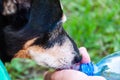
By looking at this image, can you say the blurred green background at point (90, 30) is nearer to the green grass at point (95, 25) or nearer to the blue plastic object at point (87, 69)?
the green grass at point (95, 25)

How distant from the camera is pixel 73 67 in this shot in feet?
8.14

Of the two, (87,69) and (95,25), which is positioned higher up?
(95,25)

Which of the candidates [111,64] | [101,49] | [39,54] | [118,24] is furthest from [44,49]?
[118,24]

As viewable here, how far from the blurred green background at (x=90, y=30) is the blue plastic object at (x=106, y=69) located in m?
0.98

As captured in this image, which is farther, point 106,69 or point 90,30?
point 90,30

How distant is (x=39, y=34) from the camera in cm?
244

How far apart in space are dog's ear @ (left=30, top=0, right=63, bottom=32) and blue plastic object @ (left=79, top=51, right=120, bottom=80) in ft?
0.96

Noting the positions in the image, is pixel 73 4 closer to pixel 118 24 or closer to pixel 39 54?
pixel 118 24

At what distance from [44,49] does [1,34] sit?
27 centimetres

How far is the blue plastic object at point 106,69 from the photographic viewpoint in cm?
237

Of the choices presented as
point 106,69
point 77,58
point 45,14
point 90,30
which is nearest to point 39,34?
point 45,14

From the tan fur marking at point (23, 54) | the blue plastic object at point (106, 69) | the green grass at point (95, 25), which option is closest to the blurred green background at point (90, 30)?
the green grass at point (95, 25)

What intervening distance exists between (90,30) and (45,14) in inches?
52.5

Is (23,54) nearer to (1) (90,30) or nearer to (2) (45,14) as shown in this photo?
(2) (45,14)
